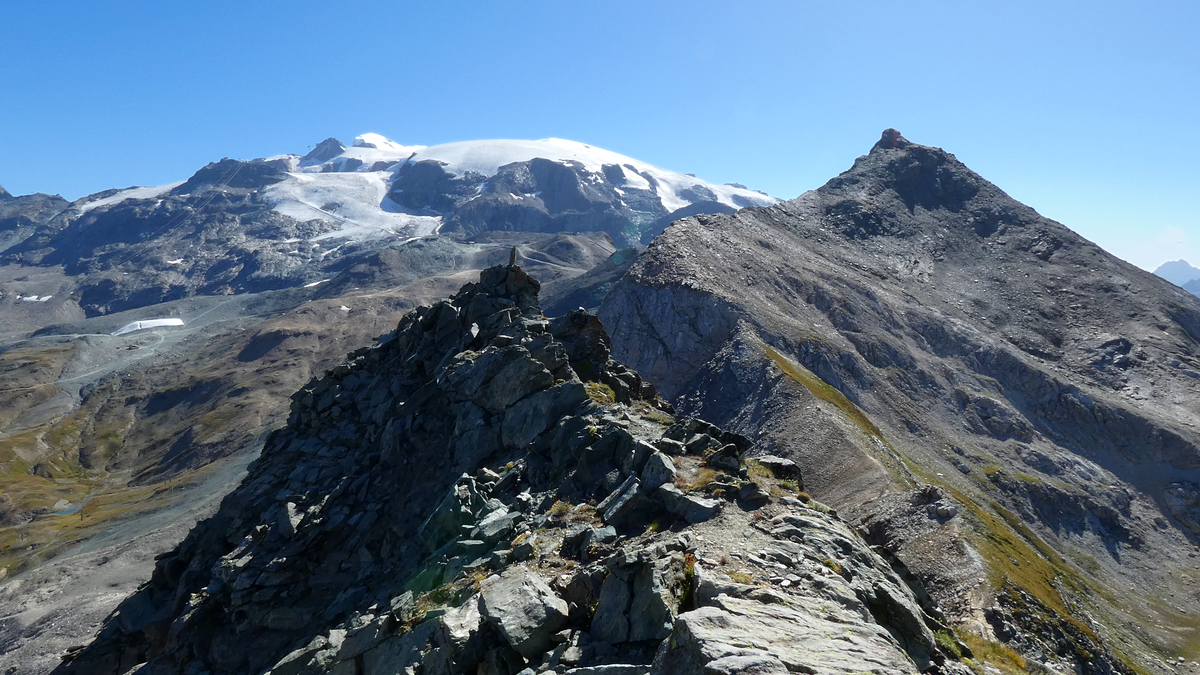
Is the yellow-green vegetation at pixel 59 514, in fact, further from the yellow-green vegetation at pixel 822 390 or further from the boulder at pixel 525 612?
the boulder at pixel 525 612

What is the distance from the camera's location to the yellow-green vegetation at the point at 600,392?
93.9 feet

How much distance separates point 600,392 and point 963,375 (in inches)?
3031

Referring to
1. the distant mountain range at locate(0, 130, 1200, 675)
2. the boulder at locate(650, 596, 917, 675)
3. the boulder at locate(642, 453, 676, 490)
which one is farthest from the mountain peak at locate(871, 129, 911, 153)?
the boulder at locate(650, 596, 917, 675)

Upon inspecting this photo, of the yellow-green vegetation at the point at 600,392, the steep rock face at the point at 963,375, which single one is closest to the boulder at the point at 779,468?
the yellow-green vegetation at the point at 600,392

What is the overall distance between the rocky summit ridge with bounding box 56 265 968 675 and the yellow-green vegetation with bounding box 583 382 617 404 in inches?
8.5

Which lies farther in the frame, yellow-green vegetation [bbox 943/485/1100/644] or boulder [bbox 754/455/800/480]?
yellow-green vegetation [bbox 943/485/1100/644]

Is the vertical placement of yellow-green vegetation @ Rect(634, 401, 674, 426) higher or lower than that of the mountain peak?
lower

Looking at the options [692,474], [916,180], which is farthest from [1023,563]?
[916,180]

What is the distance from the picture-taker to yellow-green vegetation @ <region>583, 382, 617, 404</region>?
2862cm

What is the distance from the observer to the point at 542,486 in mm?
24422

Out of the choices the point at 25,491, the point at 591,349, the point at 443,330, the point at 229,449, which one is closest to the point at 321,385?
the point at 443,330

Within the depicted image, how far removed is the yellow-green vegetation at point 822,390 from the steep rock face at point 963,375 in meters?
0.44

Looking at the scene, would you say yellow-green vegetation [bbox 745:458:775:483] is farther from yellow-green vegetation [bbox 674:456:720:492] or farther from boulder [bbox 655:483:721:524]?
boulder [bbox 655:483:721:524]

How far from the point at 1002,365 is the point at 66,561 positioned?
134482 millimetres
